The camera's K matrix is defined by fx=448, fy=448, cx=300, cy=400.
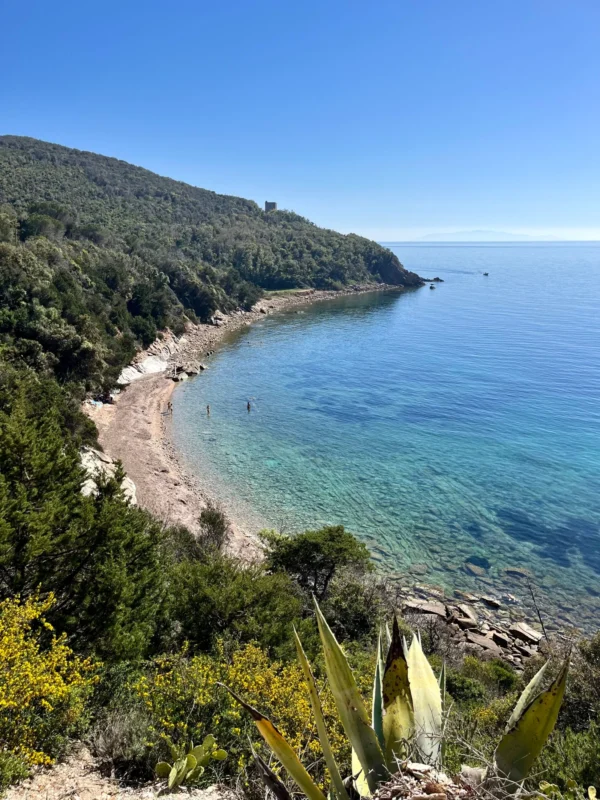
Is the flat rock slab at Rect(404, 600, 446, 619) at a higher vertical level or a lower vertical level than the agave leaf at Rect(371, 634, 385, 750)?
lower

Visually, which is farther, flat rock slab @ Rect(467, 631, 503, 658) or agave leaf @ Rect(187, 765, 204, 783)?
flat rock slab @ Rect(467, 631, 503, 658)

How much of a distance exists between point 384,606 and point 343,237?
12257cm

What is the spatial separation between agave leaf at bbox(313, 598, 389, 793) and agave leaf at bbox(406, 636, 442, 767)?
33 centimetres

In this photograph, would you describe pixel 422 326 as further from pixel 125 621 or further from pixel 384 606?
pixel 125 621

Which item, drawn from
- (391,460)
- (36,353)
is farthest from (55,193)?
(391,460)

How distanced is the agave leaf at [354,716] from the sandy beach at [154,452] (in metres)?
17.0

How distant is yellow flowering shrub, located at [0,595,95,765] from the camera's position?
547cm

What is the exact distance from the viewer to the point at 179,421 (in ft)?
109

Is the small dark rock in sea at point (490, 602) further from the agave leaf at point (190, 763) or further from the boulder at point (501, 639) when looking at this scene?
the agave leaf at point (190, 763)

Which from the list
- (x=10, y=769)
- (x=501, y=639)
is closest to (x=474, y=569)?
(x=501, y=639)

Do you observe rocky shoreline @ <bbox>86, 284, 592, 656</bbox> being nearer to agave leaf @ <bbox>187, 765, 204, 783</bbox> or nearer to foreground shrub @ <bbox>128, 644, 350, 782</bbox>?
foreground shrub @ <bbox>128, 644, 350, 782</bbox>

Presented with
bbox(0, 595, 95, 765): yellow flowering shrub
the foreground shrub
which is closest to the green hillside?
bbox(0, 595, 95, 765): yellow flowering shrub

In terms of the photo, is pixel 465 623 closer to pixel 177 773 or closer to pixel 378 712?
pixel 177 773

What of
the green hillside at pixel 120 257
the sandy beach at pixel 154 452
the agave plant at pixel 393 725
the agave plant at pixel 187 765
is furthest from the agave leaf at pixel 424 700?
the green hillside at pixel 120 257
